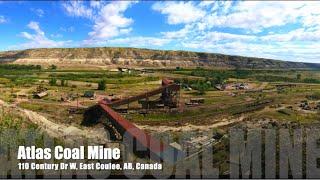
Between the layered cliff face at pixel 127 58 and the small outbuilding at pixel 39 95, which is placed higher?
the layered cliff face at pixel 127 58

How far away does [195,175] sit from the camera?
12195 mm

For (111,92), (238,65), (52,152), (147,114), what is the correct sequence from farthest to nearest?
1. (238,65)
2. (111,92)
3. (147,114)
4. (52,152)

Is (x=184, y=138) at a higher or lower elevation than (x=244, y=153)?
lower

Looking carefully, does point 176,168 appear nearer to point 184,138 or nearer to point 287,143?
point 287,143

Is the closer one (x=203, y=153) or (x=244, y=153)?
(x=244, y=153)

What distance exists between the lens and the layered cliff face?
134m

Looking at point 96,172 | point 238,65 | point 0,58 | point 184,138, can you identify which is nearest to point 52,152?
point 96,172

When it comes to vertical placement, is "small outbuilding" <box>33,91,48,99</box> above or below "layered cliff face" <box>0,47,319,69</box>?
below

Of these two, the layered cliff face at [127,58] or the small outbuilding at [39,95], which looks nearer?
the small outbuilding at [39,95]

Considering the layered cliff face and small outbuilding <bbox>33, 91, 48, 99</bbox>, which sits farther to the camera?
the layered cliff face

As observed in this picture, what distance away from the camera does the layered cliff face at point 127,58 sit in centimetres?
13375

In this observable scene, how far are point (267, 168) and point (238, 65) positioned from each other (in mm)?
127861

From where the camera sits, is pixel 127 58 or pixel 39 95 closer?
pixel 39 95

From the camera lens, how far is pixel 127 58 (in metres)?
137
